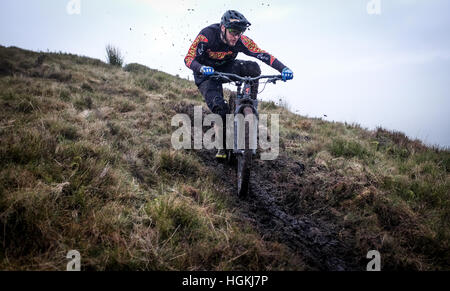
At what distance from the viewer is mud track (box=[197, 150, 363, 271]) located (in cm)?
271

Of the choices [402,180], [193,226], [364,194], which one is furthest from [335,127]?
[193,226]

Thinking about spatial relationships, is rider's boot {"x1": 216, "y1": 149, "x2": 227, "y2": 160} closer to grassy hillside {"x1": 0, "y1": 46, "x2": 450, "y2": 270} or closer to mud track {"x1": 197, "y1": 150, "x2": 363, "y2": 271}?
grassy hillside {"x1": 0, "y1": 46, "x2": 450, "y2": 270}

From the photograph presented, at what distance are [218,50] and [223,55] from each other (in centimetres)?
16

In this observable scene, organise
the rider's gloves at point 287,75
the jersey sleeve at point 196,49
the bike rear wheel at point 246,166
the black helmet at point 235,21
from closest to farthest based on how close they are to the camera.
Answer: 1. the bike rear wheel at point 246,166
2. the rider's gloves at point 287,75
3. the black helmet at point 235,21
4. the jersey sleeve at point 196,49

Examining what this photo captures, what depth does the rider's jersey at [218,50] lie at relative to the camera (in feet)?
16.9

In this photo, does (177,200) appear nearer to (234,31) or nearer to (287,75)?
(287,75)

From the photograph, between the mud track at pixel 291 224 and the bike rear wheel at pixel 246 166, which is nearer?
the mud track at pixel 291 224

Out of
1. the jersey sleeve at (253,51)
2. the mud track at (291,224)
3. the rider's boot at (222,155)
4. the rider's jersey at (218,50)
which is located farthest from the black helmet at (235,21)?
the mud track at (291,224)

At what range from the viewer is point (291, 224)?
3.29 metres

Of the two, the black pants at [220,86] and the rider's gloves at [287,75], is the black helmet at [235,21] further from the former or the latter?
the rider's gloves at [287,75]

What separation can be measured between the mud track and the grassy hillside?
27 mm

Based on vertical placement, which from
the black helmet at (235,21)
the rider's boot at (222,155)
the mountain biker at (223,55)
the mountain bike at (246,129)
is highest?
the black helmet at (235,21)

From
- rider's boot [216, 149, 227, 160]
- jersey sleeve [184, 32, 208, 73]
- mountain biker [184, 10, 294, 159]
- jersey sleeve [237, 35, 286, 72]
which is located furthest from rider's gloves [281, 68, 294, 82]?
rider's boot [216, 149, 227, 160]

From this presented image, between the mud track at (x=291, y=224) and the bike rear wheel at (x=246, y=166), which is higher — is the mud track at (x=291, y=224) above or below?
below
